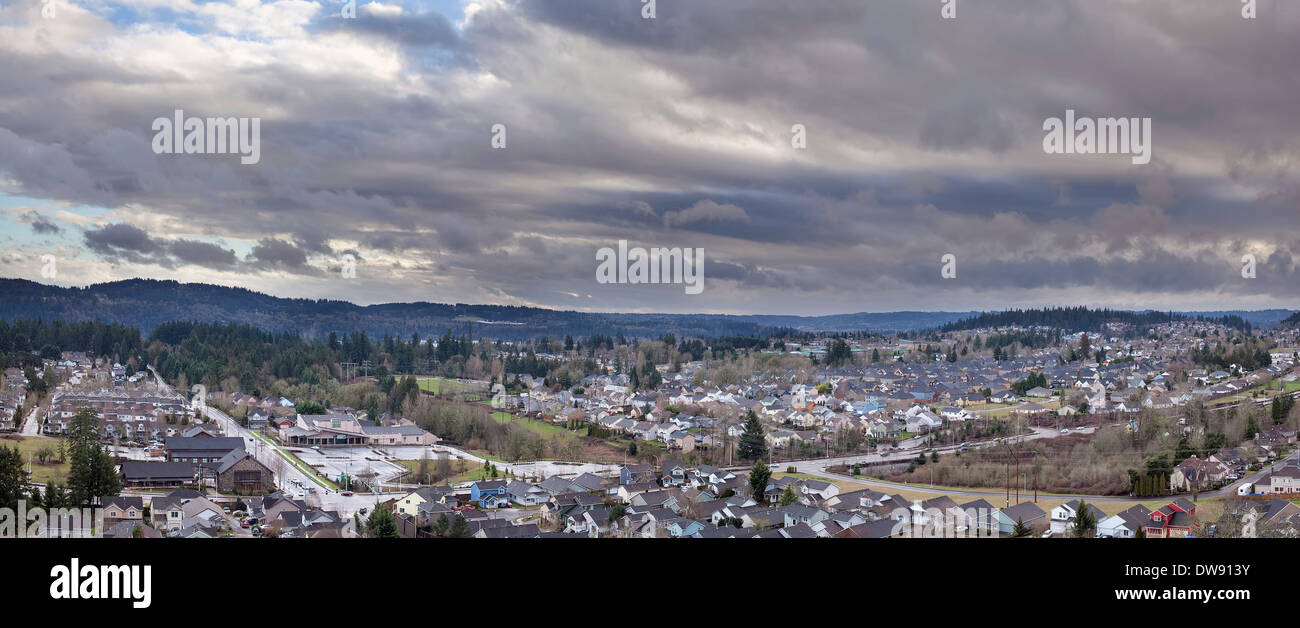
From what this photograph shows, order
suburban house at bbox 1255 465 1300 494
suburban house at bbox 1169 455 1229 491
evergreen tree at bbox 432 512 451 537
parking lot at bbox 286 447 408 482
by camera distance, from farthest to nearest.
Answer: parking lot at bbox 286 447 408 482 → suburban house at bbox 1169 455 1229 491 → suburban house at bbox 1255 465 1300 494 → evergreen tree at bbox 432 512 451 537

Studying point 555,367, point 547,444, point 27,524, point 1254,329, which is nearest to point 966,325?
point 1254,329

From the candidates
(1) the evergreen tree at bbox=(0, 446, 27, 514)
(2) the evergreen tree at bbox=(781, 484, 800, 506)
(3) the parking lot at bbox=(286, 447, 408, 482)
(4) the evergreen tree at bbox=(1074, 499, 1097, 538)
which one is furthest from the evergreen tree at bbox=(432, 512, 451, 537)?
(4) the evergreen tree at bbox=(1074, 499, 1097, 538)

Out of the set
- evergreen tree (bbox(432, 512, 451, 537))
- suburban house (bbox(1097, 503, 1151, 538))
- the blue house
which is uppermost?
evergreen tree (bbox(432, 512, 451, 537))

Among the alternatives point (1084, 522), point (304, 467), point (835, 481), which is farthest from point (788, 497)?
point (304, 467)

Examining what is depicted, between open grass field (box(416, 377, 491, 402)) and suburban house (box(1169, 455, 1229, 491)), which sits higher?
suburban house (box(1169, 455, 1229, 491))

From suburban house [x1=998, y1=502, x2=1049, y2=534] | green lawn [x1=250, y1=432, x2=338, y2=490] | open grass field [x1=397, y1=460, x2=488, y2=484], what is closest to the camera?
suburban house [x1=998, y1=502, x2=1049, y2=534]

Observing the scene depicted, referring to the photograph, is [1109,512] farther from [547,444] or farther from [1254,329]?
[1254,329]

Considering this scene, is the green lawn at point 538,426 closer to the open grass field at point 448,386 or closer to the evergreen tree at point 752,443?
the evergreen tree at point 752,443

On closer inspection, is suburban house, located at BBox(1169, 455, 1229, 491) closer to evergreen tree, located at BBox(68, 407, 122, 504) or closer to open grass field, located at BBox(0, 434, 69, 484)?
evergreen tree, located at BBox(68, 407, 122, 504)

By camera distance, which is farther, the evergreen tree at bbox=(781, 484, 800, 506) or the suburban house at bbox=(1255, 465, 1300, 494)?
the suburban house at bbox=(1255, 465, 1300, 494)
